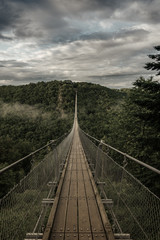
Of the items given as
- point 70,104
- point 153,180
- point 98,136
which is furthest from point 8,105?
point 153,180

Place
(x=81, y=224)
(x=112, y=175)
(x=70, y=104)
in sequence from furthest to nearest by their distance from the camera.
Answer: (x=70, y=104) < (x=112, y=175) < (x=81, y=224)

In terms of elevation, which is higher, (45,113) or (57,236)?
(45,113)

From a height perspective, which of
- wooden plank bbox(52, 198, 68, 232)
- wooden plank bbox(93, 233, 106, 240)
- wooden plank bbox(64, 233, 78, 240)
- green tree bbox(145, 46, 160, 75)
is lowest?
wooden plank bbox(52, 198, 68, 232)

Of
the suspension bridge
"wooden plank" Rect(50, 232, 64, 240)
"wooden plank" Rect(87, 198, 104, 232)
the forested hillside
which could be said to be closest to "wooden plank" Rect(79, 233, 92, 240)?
the suspension bridge

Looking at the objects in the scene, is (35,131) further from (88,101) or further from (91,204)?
(91,204)

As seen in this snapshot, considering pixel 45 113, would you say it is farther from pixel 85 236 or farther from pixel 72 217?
pixel 85 236

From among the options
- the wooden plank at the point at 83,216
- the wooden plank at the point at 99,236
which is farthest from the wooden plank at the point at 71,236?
the wooden plank at the point at 99,236

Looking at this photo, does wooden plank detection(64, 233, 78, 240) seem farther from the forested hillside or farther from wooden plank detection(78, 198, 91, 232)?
the forested hillside

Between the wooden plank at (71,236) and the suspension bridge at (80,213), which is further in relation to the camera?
the wooden plank at (71,236)

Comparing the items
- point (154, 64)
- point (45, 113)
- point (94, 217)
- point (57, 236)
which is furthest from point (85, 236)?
point (45, 113)

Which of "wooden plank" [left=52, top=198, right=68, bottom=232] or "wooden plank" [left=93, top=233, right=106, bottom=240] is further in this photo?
"wooden plank" [left=52, top=198, right=68, bottom=232]

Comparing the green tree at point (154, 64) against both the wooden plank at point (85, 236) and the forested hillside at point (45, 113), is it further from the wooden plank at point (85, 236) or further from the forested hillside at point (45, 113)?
the forested hillside at point (45, 113)

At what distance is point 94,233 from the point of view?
2.62m

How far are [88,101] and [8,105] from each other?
3209cm
